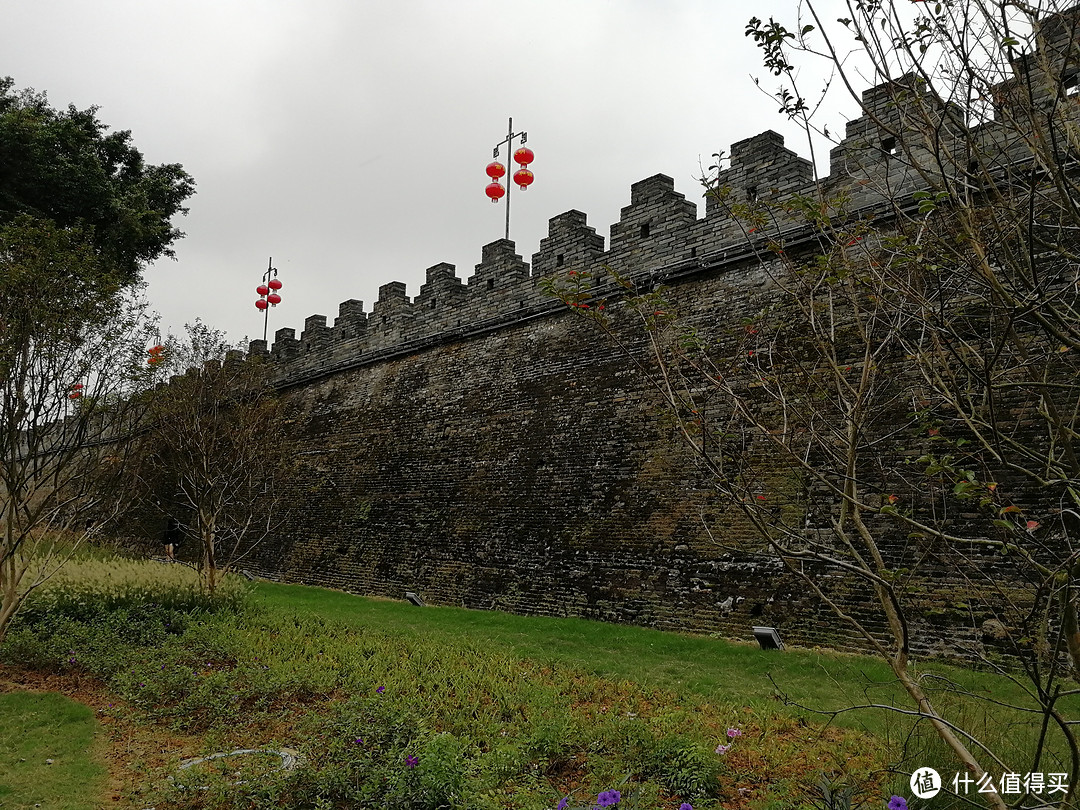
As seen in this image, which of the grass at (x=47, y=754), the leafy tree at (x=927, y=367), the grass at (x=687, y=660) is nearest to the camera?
the leafy tree at (x=927, y=367)

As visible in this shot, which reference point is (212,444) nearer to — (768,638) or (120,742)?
(120,742)

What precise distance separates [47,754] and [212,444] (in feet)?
23.3

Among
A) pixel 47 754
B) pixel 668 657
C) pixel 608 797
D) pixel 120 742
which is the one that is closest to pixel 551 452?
pixel 668 657

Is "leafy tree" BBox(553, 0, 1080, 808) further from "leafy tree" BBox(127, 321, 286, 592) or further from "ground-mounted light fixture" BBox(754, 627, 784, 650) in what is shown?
"leafy tree" BBox(127, 321, 286, 592)

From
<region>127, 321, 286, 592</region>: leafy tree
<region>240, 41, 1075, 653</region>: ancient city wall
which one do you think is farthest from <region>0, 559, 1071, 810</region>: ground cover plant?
<region>127, 321, 286, 592</region>: leafy tree

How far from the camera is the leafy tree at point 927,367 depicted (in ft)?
8.29

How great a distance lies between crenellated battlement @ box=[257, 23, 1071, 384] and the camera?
307 inches

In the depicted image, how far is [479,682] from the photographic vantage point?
6195mm

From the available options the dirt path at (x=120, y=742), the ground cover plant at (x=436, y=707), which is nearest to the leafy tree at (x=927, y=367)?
the ground cover plant at (x=436, y=707)

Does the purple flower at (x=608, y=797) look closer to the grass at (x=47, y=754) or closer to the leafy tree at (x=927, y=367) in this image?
the leafy tree at (x=927, y=367)

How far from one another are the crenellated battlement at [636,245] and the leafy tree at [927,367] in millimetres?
150

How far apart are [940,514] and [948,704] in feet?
8.96

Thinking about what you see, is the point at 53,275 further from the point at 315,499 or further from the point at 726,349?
the point at 315,499

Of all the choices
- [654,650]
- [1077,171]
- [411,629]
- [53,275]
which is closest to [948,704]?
[654,650]
